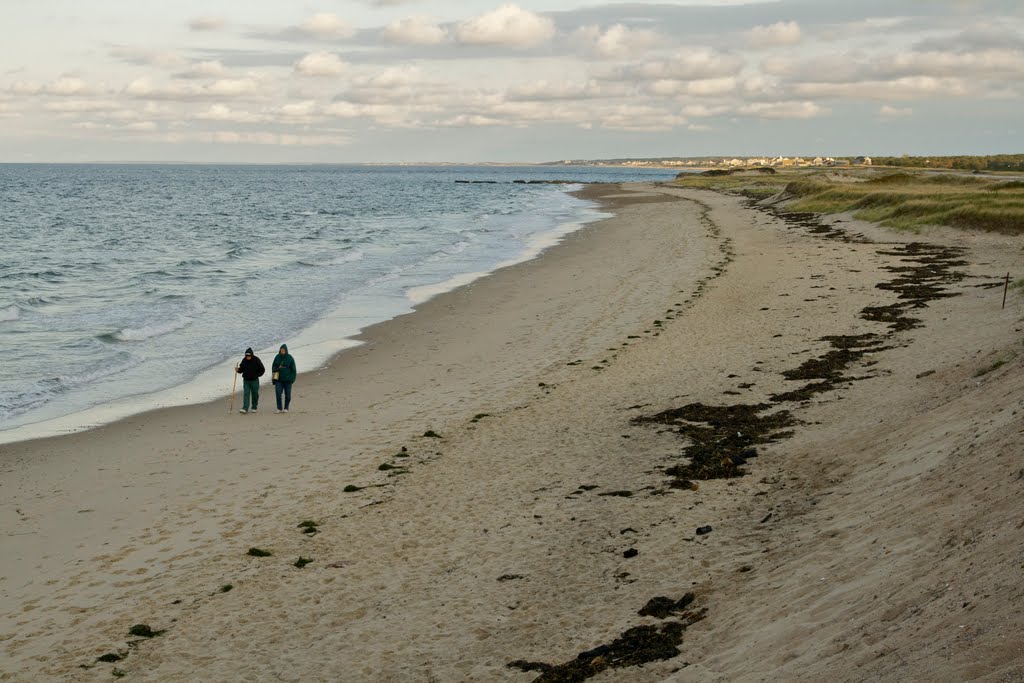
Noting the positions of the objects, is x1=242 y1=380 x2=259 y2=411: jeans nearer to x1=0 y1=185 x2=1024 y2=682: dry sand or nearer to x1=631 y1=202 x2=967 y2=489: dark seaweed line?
x1=0 y1=185 x2=1024 y2=682: dry sand

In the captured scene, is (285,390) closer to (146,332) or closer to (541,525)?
(541,525)

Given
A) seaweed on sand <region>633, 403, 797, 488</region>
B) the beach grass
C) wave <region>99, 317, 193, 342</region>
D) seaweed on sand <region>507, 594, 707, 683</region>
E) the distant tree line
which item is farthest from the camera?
the distant tree line

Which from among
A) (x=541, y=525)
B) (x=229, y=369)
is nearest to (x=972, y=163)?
(x=229, y=369)

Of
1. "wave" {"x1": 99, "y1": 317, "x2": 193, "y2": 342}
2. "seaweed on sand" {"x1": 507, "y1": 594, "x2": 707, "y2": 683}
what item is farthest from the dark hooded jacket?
"seaweed on sand" {"x1": 507, "y1": 594, "x2": 707, "y2": 683}

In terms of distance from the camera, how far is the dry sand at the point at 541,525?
722cm

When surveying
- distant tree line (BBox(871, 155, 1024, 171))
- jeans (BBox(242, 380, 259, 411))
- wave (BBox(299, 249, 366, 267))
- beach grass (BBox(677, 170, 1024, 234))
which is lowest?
jeans (BBox(242, 380, 259, 411))

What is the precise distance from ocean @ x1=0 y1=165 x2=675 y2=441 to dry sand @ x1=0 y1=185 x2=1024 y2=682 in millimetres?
3432

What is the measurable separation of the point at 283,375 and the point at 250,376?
2.15 ft

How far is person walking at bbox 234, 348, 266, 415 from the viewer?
1689cm

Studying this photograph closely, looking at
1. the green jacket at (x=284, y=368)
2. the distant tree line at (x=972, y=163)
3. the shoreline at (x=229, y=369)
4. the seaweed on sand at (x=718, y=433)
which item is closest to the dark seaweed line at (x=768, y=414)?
the seaweed on sand at (x=718, y=433)

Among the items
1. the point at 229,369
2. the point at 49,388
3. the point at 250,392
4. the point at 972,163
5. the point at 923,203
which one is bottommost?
the point at 49,388

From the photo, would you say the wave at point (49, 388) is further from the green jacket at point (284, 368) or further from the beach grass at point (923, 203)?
the beach grass at point (923, 203)

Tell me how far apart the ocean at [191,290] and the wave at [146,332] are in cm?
6

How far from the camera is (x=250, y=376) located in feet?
55.8
